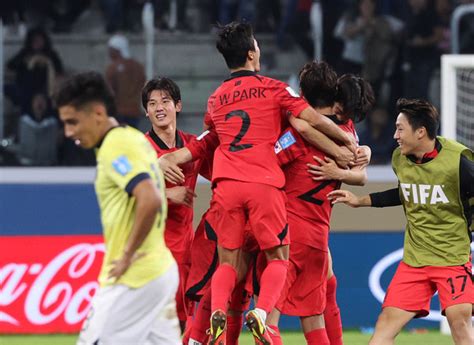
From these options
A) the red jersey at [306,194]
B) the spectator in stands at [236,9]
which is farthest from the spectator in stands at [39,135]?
the red jersey at [306,194]

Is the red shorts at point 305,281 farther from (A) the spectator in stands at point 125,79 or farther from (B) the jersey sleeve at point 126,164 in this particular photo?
(A) the spectator in stands at point 125,79

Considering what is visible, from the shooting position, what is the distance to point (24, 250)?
1043 cm

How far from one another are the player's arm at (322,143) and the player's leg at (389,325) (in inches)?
38.8

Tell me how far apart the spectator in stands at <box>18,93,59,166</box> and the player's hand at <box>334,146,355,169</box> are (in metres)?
5.52

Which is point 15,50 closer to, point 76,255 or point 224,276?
point 76,255

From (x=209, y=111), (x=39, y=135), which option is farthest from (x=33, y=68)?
(x=209, y=111)

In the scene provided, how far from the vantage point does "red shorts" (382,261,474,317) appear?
7.39 m

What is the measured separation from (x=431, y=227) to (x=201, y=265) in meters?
1.56

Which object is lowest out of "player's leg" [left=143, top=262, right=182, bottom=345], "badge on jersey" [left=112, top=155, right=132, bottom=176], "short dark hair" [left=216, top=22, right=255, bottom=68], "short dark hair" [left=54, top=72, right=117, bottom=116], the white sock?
the white sock

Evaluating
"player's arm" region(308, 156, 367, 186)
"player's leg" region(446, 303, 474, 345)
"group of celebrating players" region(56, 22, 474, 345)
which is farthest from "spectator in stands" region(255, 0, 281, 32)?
"player's leg" region(446, 303, 474, 345)

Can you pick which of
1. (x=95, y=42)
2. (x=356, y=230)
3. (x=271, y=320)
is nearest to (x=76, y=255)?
(x=356, y=230)

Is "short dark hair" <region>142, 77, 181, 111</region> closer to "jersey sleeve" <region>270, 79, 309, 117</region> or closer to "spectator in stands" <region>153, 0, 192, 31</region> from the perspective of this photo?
"jersey sleeve" <region>270, 79, 309, 117</region>

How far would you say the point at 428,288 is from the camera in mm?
7492

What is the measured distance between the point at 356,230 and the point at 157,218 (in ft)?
16.9
